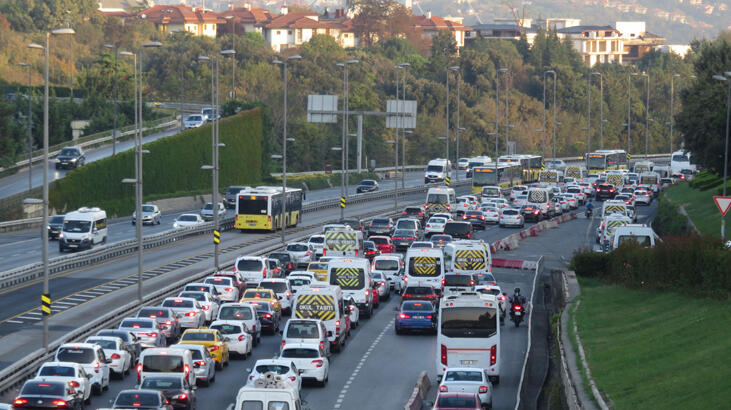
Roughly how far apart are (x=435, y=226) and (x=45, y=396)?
47564mm

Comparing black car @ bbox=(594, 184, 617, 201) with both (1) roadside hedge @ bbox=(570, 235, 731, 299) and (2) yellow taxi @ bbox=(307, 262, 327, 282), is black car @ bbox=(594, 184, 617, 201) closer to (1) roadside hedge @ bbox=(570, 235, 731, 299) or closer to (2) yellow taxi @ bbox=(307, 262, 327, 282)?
(1) roadside hedge @ bbox=(570, 235, 731, 299)

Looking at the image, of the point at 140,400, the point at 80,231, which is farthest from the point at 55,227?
the point at 140,400

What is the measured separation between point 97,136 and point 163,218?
22.6m

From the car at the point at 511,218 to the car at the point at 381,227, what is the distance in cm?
1056

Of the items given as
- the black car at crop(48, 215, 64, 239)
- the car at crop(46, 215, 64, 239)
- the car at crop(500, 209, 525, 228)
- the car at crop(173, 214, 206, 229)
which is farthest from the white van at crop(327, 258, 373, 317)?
the car at crop(500, 209, 525, 228)

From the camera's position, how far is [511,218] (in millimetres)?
83812

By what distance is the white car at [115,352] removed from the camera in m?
35.1

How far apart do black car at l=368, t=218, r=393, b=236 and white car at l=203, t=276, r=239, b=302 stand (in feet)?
90.2

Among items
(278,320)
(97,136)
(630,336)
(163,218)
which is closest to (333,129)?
(97,136)

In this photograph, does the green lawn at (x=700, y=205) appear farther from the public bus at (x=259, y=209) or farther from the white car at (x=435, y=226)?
the public bus at (x=259, y=209)

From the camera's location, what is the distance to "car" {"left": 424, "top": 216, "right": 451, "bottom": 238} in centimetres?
7438

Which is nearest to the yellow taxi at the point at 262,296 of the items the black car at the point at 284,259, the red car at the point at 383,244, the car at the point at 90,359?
the black car at the point at 284,259

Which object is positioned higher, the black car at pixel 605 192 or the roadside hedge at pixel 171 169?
the roadside hedge at pixel 171 169

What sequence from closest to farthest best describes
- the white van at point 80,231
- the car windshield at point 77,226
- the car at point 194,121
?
the white van at point 80,231
the car windshield at point 77,226
the car at point 194,121
